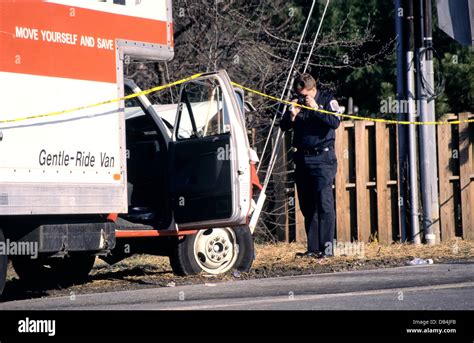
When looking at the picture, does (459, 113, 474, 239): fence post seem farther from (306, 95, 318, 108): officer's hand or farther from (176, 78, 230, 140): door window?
(176, 78, 230, 140): door window

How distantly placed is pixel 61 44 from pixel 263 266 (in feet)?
11.6

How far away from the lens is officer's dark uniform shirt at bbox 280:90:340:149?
1209cm

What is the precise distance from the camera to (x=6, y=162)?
364 inches

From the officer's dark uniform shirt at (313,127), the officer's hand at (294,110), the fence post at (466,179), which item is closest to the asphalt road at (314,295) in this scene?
the officer's dark uniform shirt at (313,127)

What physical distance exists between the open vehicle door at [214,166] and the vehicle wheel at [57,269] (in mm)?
1439

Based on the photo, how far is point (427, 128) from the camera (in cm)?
1427

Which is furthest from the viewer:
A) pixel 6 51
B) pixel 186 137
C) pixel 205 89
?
pixel 205 89

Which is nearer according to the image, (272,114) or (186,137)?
(186,137)

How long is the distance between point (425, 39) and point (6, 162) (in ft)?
A: 21.5

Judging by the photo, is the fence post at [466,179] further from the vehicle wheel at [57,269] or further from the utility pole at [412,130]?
the vehicle wheel at [57,269]

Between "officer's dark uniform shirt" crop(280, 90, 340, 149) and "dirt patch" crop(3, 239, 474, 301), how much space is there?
4.02ft

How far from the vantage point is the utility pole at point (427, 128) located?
46.3 ft
